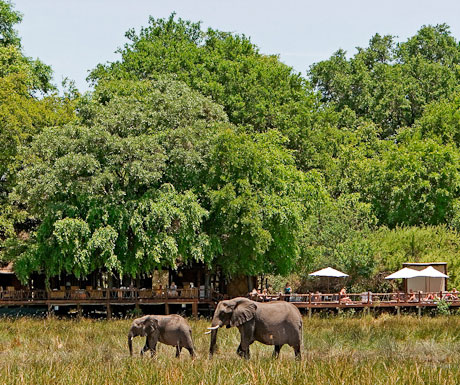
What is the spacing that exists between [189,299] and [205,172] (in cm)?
540

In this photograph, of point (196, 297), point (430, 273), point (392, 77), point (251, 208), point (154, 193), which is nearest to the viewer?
point (154, 193)

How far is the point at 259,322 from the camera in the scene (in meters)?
19.2

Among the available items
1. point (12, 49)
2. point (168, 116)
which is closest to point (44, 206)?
point (168, 116)

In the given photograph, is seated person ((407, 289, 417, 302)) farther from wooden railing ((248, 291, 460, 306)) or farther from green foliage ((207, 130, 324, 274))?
green foliage ((207, 130, 324, 274))

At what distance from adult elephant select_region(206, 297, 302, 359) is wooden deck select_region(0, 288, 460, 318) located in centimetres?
1420

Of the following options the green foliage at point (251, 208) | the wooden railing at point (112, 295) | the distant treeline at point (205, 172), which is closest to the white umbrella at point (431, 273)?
the distant treeline at point (205, 172)

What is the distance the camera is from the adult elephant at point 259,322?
19062 millimetres

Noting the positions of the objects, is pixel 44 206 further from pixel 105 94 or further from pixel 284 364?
pixel 284 364

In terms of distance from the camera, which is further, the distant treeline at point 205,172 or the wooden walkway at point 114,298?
the wooden walkway at point 114,298

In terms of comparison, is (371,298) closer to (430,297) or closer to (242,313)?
(430,297)

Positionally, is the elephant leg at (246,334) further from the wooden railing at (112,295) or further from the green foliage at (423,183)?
the green foliage at (423,183)

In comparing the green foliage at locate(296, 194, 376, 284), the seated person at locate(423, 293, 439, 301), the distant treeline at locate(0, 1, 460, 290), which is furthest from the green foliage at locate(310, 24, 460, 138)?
the seated person at locate(423, 293, 439, 301)

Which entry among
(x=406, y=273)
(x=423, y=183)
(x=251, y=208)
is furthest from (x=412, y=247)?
(x=251, y=208)

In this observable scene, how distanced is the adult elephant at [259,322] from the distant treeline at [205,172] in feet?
44.7
